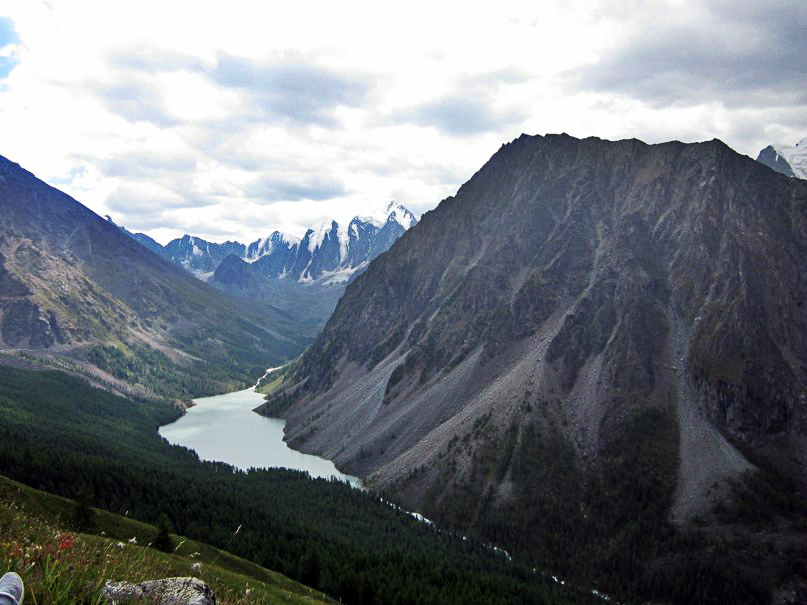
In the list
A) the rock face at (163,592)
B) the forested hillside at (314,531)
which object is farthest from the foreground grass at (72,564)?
the forested hillside at (314,531)

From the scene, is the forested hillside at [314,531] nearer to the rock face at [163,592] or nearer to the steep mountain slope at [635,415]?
the steep mountain slope at [635,415]

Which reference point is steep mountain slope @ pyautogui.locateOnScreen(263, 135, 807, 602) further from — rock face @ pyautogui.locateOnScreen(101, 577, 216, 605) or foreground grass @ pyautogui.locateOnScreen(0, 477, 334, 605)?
rock face @ pyautogui.locateOnScreen(101, 577, 216, 605)

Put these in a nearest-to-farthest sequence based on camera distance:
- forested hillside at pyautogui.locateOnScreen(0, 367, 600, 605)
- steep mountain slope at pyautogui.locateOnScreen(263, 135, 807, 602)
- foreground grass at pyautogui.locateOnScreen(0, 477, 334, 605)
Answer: foreground grass at pyautogui.locateOnScreen(0, 477, 334, 605)
forested hillside at pyautogui.locateOnScreen(0, 367, 600, 605)
steep mountain slope at pyautogui.locateOnScreen(263, 135, 807, 602)

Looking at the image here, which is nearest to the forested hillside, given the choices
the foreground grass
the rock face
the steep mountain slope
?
the steep mountain slope

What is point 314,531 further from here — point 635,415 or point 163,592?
point 163,592

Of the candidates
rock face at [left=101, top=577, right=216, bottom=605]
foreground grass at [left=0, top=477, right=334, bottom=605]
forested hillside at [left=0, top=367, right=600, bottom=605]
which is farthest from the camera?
forested hillside at [left=0, top=367, right=600, bottom=605]

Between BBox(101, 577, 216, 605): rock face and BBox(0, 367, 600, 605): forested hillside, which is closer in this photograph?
BBox(101, 577, 216, 605): rock face

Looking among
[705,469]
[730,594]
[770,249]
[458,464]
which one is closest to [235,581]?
[730,594]

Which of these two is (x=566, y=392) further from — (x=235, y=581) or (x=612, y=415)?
(x=235, y=581)

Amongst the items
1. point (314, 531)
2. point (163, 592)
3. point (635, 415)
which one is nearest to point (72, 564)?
point (163, 592)

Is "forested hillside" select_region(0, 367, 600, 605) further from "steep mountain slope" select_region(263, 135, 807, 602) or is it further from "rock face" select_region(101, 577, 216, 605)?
"rock face" select_region(101, 577, 216, 605)

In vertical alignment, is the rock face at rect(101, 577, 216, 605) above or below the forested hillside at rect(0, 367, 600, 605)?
above
